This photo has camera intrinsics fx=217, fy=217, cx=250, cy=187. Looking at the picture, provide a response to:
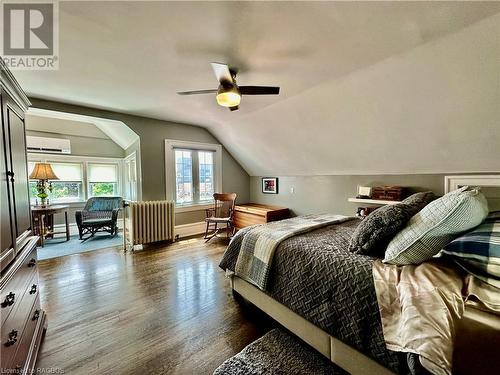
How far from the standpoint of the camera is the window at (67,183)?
4.97 metres

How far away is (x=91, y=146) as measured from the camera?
5348mm

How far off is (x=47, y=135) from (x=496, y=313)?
6.91m

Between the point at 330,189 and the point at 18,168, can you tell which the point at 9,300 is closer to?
the point at 18,168

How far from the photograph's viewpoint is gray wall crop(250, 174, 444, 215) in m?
3.10

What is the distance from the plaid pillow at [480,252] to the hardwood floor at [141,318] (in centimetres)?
150

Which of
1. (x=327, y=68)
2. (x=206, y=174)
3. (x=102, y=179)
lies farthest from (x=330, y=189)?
(x=102, y=179)

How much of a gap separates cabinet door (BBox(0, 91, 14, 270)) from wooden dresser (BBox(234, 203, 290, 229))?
362 cm

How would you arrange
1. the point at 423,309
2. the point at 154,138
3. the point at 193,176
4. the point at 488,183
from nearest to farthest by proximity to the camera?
1. the point at 423,309
2. the point at 488,183
3. the point at 154,138
4. the point at 193,176

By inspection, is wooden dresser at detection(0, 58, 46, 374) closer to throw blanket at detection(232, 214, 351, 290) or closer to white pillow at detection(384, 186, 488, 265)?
throw blanket at detection(232, 214, 351, 290)

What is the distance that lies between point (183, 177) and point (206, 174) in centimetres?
56

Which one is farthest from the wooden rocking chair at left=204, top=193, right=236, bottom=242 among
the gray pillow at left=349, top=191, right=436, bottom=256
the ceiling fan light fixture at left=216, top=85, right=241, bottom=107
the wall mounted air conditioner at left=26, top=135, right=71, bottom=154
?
the wall mounted air conditioner at left=26, top=135, right=71, bottom=154

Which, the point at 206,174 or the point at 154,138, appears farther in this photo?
the point at 206,174

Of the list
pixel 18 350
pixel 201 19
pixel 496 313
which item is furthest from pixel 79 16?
pixel 496 313

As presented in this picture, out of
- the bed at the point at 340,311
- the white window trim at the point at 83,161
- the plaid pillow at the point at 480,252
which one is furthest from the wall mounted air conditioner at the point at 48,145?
the plaid pillow at the point at 480,252
